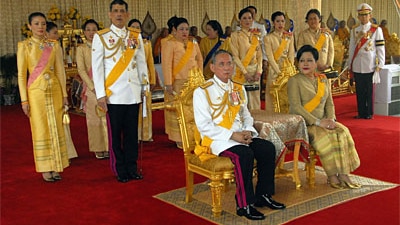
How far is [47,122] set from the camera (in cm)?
453

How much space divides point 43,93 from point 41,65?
0.22 metres

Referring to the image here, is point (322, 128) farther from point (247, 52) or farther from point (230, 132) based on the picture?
point (247, 52)

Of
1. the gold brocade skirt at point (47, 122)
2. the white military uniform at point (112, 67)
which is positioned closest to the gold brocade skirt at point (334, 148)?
the white military uniform at point (112, 67)

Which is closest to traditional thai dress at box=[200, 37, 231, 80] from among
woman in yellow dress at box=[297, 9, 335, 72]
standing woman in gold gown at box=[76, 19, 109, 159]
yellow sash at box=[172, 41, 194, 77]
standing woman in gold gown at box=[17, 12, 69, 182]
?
yellow sash at box=[172, 41, 194, 77]

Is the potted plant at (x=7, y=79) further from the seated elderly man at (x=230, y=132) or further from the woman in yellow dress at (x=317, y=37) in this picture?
the seated elderly man at (x=230, y=132)

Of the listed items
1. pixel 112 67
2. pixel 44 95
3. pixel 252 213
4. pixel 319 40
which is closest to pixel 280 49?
pixel 319 40

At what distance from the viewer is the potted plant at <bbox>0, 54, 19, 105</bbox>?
9953 mm

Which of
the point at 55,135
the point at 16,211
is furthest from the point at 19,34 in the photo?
the point at 16,211

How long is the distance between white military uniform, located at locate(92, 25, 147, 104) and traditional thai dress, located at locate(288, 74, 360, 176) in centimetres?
124

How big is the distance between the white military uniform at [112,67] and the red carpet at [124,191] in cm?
70

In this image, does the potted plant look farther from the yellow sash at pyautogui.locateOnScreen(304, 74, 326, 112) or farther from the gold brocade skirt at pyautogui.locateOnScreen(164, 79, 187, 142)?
the yellow sash at pyautogui.locateOnScreen(304, 74, 326, 112)

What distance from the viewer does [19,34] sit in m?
10.3

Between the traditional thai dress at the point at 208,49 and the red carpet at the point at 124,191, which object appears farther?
the traditional thai dress at the point at 208,49

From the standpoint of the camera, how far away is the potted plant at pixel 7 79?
32.7ft
